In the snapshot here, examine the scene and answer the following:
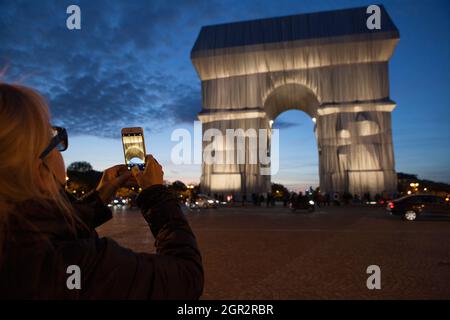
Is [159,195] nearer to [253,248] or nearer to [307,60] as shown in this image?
[253,248]

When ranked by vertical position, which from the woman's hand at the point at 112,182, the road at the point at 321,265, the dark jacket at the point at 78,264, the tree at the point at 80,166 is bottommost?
the road at the point at 321,265

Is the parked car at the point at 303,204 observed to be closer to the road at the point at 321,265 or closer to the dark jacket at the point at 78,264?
the road at the point at 321,265

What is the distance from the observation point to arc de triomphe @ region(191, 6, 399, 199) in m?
37.0

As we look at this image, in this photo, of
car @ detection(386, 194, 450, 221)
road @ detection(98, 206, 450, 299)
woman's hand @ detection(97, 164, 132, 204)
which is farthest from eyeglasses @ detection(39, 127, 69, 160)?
car @ detection(386, 194, 450, 221)

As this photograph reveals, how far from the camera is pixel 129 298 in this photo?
1.16 metres

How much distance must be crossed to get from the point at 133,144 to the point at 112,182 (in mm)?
633

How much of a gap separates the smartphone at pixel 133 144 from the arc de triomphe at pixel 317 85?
120 feet

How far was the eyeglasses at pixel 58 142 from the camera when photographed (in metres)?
1.19

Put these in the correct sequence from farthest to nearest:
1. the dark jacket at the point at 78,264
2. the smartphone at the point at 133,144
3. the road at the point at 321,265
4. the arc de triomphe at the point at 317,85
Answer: the arc de triomphe at the point at 317,85
the road at the point at 321,265
the smartphone at the point at 133,144
the dark jacket at the point at 78,264

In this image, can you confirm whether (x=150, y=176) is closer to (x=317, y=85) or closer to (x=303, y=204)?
(x=303, y=204)

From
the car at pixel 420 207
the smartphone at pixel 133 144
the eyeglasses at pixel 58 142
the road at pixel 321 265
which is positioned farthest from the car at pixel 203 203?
the eyeglasses at pixel 58 142

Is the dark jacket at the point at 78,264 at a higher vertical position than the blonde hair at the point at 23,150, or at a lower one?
lower

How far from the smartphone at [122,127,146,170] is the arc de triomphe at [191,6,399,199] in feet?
120
